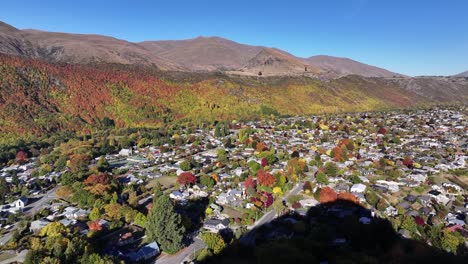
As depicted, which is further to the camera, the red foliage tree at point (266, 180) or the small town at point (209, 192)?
the red foliage tree at point (266, 180)

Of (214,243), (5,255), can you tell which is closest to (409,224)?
(214,243)

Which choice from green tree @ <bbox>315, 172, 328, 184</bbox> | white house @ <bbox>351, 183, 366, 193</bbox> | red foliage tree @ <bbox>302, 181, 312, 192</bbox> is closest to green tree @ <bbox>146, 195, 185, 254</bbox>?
red foliage tree @ <bbox>302, 181, 312, 192</bbox>

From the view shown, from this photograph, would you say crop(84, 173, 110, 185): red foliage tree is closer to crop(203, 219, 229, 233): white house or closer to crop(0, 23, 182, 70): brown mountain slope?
crop(203, 219, 229, 233): white house

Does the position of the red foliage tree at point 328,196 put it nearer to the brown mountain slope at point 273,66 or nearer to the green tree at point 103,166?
the green tree at point 103,166

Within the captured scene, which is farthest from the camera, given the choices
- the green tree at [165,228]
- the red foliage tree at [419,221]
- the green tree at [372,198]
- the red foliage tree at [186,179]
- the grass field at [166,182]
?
the grass field at [166,182]

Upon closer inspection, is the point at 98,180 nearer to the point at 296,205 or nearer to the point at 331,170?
the point at 296,205

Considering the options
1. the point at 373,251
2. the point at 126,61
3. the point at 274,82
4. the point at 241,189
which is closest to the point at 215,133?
the point at 241,189

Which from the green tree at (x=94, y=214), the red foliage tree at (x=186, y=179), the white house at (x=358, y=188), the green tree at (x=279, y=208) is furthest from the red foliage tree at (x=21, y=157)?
the white house at (x=358, y=188)

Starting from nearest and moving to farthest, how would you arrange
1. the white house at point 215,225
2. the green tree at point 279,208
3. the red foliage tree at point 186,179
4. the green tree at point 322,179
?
1. the white house at point 215,225
2. the green tree at point 279,208
3. the red foliage tree at point 186,179
4. the green tree at point 322,179
